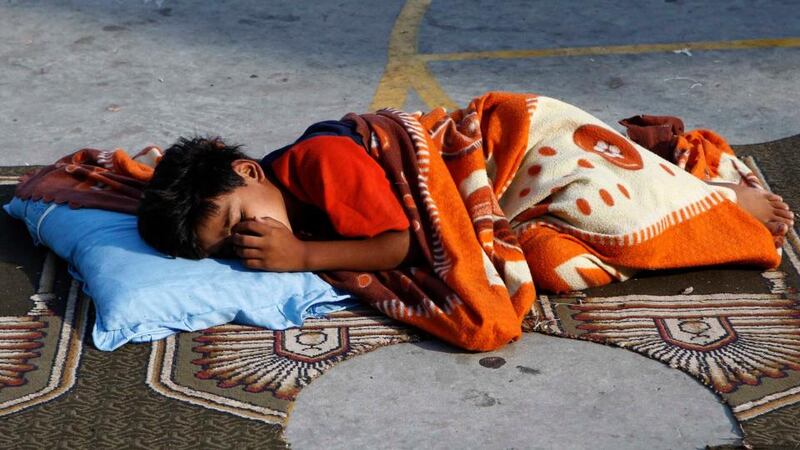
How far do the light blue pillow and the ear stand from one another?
0.23 metres

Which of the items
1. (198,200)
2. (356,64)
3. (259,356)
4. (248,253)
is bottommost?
(356,64)

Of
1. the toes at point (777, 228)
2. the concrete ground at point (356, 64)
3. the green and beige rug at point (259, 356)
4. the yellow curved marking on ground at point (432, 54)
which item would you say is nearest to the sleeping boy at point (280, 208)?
the green and beige rug at point (259, 356)

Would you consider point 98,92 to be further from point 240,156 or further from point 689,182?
point 689,182

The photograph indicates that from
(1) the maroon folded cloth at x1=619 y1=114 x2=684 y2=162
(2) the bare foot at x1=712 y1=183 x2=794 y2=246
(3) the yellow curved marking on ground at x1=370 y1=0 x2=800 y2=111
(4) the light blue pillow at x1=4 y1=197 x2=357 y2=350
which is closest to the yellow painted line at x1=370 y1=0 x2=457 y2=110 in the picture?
(3) the yellow curved marking on ground at x1=370 y1=0 x2=800 y2=111

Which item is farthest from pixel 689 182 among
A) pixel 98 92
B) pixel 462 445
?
pixel 98 92

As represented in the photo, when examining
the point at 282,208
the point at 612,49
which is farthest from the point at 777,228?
the point at 612,49

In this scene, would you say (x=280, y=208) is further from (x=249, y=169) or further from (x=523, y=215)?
(x=523, y=215)

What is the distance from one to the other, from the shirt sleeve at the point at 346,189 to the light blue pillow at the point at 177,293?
0.22 meters

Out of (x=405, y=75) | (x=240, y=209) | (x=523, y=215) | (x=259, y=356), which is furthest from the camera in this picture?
(x=405, y=75)

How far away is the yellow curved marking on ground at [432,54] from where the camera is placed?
4871 millimetres

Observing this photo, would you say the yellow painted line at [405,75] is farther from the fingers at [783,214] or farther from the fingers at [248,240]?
the fingers at [248,240]

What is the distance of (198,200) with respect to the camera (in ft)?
9.84

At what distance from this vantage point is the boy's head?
3014 mm

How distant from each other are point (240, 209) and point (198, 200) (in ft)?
0.38
